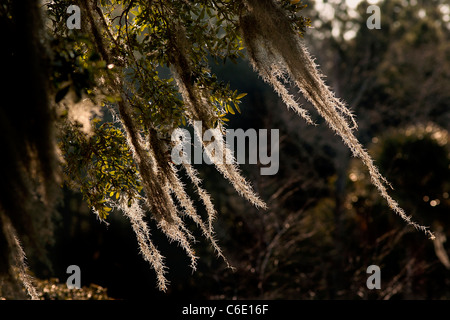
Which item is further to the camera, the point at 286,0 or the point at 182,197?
the point at 182,197

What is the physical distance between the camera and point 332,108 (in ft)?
8.81

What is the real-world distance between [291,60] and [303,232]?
7.18 metres

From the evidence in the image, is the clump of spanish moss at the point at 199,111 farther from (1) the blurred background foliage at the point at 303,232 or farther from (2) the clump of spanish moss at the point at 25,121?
(1) the blurred background foliage at the point at 303,232

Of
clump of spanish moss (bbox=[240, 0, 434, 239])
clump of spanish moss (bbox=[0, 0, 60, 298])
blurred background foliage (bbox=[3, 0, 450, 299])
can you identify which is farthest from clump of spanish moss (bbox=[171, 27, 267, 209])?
blurred background foliage (bbox=[3, 0, 450, 299])

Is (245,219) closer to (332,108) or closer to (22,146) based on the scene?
(332,108)

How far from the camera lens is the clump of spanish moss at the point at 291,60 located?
261 centimetres

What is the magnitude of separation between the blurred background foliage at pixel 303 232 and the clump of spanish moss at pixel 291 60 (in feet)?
11.9

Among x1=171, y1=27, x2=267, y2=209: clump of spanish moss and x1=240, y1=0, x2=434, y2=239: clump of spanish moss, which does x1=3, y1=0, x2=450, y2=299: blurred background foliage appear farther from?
x1=240, y1=0, x2=434, y2=239: clump of spanish moss

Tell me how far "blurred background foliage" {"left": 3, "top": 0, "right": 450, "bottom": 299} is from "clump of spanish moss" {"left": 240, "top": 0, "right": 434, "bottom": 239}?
3629mm

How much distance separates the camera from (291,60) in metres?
2.67

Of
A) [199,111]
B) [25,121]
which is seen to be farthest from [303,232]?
[25,121]

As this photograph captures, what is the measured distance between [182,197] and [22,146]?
1.29m
